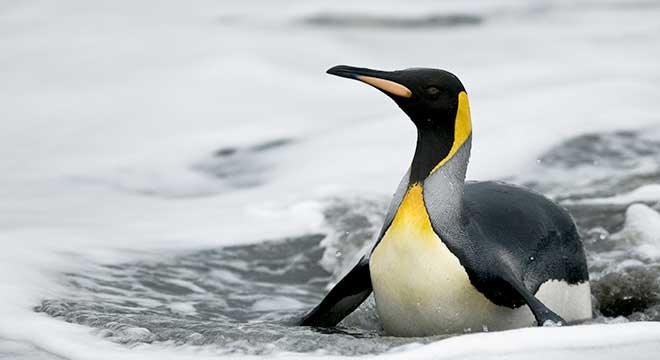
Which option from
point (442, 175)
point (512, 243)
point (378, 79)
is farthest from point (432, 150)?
point (512, 243)

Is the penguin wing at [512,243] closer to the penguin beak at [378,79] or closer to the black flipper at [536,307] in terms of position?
the black flipper at [536,307]

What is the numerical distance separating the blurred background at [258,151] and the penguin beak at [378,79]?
0.76 metres

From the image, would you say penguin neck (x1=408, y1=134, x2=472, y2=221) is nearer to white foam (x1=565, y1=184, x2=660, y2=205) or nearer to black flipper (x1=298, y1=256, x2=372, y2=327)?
black flipper (x1=298, y1=256, x2=372, y2=327)

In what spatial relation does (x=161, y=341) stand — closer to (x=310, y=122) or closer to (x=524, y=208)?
(x=524, y=208)

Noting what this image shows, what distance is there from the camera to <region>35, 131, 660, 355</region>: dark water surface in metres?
Answer: 3.98

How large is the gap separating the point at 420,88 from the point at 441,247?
0.49 meters

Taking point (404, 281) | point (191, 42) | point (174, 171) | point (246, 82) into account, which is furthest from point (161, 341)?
point (191, 42)

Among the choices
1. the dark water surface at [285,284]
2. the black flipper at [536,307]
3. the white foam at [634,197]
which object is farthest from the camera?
the white foam at [634,197]

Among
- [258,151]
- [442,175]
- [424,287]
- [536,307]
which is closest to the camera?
[536,307]

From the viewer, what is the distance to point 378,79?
13.3ft

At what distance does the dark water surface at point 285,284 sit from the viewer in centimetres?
398

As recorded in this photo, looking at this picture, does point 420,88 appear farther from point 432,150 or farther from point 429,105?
point 432,150

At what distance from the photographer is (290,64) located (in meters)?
10.2

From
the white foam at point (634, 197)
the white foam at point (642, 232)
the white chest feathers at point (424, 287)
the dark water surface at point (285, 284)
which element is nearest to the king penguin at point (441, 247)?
the white chest feathers at point (424, 287)
